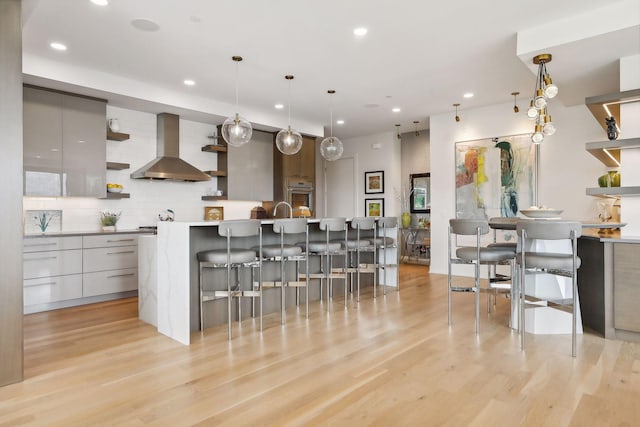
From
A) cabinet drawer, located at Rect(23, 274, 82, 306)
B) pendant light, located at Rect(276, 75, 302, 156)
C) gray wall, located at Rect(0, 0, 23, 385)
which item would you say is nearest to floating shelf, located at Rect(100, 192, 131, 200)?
cabinet drawer, located at Rect(23, 274, 82, 306)

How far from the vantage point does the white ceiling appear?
3275mm

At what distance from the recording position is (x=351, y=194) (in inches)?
353

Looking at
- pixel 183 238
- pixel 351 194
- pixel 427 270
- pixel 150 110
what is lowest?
pixel 427 270

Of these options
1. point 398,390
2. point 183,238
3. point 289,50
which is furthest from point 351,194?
point 398,390

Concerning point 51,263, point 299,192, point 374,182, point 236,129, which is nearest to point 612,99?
point 236,129

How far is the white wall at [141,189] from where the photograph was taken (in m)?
5.16

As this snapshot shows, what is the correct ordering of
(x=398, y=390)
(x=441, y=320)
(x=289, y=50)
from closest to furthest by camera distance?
(x=398, y=390) → (x=441, y=320) → (x=289, y=50)

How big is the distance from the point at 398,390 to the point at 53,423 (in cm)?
184

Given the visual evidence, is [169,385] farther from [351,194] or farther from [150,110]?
[351,194]

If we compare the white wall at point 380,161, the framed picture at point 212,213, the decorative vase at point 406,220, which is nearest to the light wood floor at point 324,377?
the framed picture at point 212,213

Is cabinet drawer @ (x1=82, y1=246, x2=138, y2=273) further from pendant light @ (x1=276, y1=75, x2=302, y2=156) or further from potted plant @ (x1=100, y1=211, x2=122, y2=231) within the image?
pendant light @ (x1=276, y1=75, x2=302, y2=156)

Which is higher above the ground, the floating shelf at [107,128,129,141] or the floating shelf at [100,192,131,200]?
the floating shelf at [107,128,129,141]

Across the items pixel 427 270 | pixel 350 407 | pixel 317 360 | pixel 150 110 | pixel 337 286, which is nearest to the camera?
pixel 350 407

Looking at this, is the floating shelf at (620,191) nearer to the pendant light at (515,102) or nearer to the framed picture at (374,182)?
the pendant light at (515,102)
